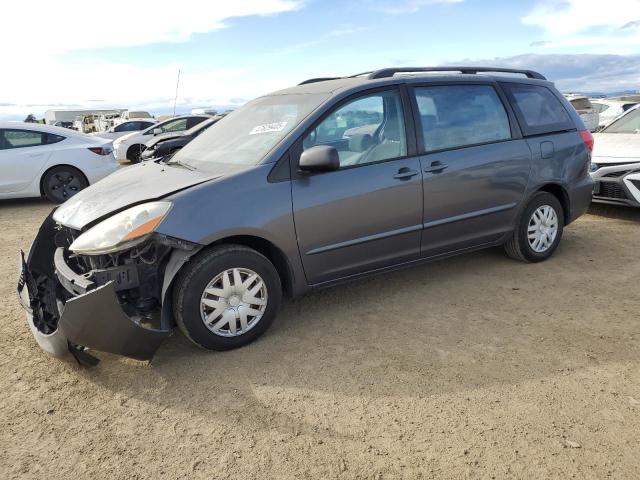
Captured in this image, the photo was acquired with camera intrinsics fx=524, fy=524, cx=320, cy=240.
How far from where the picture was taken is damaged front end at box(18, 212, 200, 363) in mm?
2855

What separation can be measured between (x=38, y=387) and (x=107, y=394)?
18.3 inches

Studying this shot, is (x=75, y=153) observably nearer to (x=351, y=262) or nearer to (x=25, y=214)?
(x=25, y=214)

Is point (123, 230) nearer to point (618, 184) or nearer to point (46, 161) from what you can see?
point (618, 184)

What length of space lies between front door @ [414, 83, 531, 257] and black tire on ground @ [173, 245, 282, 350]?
141cm

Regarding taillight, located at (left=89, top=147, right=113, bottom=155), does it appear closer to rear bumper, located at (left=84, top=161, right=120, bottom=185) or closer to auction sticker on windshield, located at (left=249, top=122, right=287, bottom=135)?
rear bumper, located at (left=84, top=161, right=120, bottom=185)

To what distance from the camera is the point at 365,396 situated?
2881 mm

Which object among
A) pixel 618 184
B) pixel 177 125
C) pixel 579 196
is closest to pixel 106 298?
pixel 579 196

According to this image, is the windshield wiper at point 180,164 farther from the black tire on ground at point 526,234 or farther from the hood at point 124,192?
the black tire on ground at point 526,234

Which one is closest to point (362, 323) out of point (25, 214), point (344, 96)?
point (344, 96)

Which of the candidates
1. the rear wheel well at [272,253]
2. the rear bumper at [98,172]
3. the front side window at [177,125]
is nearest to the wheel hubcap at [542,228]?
the rear wheel well at [272,253]

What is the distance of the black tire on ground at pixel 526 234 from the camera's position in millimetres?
4766

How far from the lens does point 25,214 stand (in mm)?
8375

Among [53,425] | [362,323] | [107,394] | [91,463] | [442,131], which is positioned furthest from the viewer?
[442,131]

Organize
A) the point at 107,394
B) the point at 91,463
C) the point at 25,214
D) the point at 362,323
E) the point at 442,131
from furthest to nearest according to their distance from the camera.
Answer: the point at 25,214
the point at 442,131
the point at 362,323
the point at 107,394
the point at 91,463
